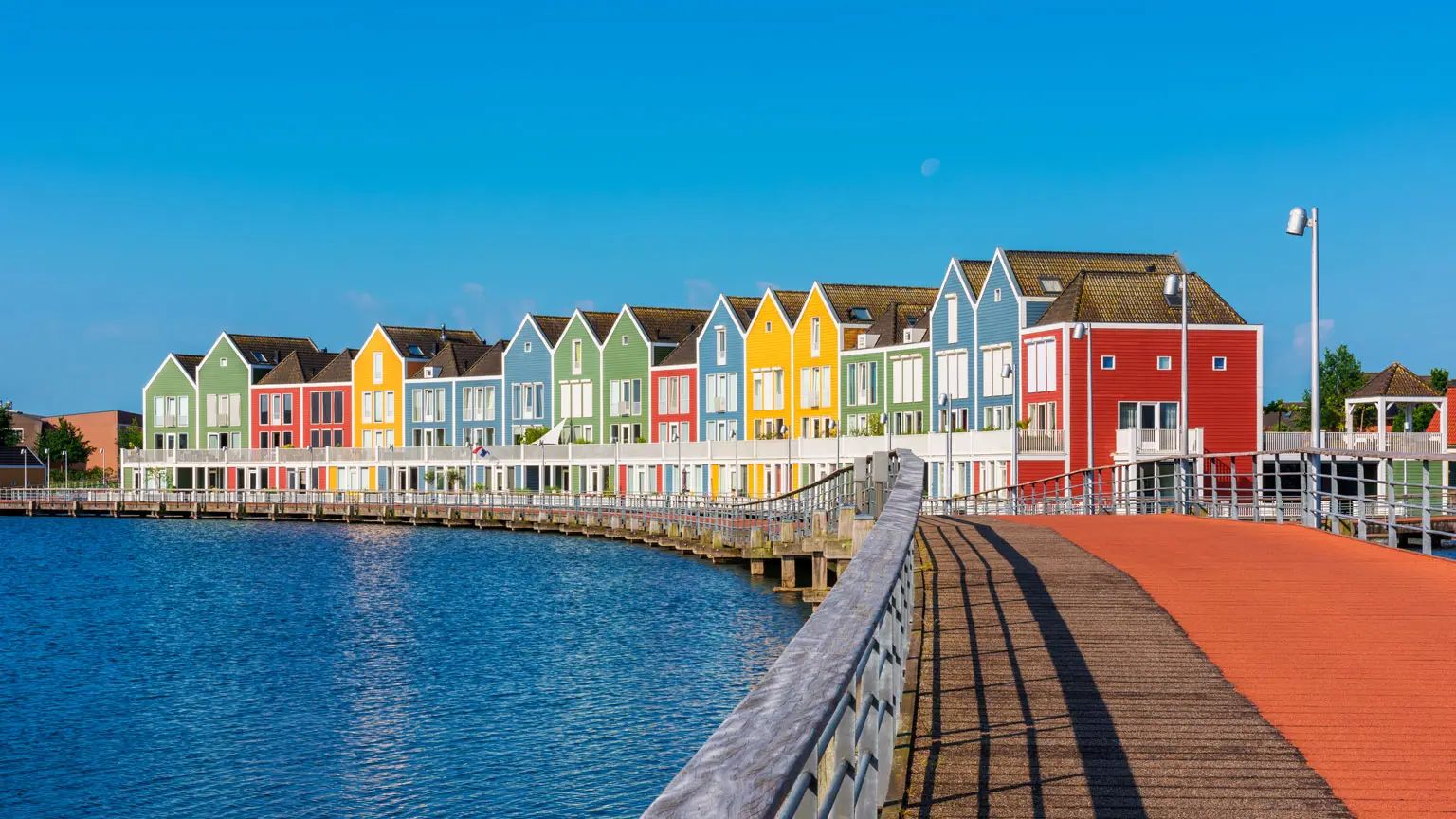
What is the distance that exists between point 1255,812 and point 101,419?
18412 cm

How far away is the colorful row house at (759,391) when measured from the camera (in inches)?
2576

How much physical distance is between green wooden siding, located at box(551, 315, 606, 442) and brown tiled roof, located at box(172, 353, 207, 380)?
125 feet

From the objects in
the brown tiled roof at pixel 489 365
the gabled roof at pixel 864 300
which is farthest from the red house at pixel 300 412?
the gabled roof at pixel 864 300

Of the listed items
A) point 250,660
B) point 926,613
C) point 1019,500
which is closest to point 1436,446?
point 1019,500

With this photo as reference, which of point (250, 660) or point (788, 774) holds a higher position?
point (788, 774)

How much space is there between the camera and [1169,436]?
63.1m

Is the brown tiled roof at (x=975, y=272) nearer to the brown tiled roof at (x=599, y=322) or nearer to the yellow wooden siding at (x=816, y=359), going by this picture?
the yellow wooden siding at (x=816, y=359)

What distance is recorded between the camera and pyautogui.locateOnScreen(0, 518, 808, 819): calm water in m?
22.8

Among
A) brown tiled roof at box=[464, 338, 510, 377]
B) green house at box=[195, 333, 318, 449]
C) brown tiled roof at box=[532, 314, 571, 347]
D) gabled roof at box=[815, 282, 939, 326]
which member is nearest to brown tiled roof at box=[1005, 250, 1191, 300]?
gabled roof at box=[815, 282, 939, 326]

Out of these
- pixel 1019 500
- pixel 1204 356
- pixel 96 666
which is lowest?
pixel 96 666

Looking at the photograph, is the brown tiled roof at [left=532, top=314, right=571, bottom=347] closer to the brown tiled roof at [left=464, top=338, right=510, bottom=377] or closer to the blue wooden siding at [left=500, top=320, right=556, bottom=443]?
the blue wooden siding at [left=500, top=320, right=556, bottom=443]

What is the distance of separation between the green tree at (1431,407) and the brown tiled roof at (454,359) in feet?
220

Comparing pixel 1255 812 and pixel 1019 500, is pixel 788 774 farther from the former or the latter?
pixel 1019 500

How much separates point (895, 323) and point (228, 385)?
63271 millimetres
